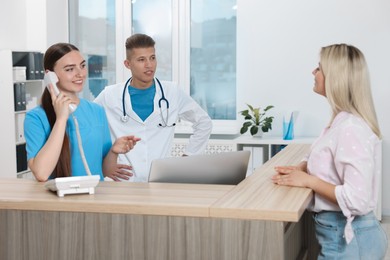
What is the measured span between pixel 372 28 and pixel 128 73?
8.46ft

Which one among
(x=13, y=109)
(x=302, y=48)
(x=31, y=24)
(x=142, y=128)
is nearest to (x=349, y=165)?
(x=142, y=128)

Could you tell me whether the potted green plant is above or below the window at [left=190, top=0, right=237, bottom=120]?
below

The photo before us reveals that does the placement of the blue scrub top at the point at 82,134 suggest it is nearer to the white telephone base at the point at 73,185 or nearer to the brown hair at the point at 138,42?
the white telephone base at the point at 73,185

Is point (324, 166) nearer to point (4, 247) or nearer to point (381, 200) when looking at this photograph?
point (4, 247)

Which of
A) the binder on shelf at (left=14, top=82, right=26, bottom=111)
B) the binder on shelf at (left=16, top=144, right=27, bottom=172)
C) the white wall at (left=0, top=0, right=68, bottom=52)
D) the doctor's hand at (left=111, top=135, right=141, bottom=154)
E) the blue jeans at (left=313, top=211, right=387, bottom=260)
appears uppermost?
the white wall at (left=0, top=0, right=68, bottom=52)

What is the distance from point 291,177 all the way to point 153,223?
1.94 ft

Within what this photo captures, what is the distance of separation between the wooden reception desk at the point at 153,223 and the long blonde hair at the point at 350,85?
0.34m

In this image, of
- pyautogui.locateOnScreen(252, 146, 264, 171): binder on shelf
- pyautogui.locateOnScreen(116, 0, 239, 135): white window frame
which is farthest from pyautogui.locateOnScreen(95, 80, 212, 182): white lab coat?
pyautogui.locateOnScreen(116, 0, 239, 135): white window frame

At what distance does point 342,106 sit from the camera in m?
2.31

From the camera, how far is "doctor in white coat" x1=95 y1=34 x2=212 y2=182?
3.69 meters

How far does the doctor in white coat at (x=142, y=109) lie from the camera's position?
3.69 m

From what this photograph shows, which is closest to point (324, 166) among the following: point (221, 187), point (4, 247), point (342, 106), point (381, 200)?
point (342, 106)

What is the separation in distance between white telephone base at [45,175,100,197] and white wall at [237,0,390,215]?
408 cm

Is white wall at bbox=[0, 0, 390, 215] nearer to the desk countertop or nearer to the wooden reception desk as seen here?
the desk countertop
